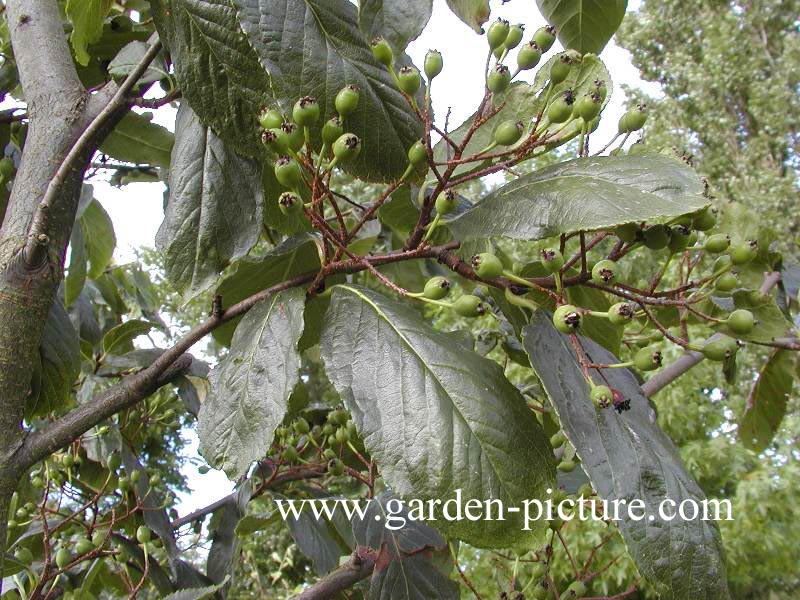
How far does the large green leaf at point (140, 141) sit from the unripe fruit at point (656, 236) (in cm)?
85

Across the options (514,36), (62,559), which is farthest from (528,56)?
(62,559)

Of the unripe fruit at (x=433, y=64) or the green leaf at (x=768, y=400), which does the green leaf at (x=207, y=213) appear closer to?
the unripe fruit at (x=433, y=64)

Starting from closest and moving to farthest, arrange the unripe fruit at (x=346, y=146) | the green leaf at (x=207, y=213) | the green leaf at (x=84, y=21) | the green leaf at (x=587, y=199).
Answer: the green leaf at (x=587, y=199)
the unripe fruit at (x=346, y=146)
the green leaf at (x=207, y=213)
the green leaf at (x=84, y=21)

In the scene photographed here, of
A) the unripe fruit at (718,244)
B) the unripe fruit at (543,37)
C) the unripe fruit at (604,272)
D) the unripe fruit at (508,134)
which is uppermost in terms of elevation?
the unripe fruit at (543,37)

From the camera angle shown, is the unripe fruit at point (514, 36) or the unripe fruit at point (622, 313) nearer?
the unripe fruit at point (622, 313)

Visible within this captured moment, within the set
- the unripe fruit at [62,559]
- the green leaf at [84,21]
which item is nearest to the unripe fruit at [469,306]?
the green leaf at [84,21]

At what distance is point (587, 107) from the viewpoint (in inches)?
29.4

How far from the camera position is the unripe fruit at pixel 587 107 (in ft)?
2.45

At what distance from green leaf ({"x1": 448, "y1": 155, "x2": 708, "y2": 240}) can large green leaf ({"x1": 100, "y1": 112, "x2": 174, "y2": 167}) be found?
26.8 inches

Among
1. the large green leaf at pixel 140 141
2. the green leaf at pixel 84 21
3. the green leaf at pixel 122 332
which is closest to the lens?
the green leaf at pixel 84 21

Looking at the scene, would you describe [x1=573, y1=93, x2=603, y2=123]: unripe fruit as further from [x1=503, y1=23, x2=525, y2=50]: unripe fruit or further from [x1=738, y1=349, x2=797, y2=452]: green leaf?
[x1=738, y1=349, x2=797, y2=452]: green leaf

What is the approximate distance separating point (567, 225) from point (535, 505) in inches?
11.3

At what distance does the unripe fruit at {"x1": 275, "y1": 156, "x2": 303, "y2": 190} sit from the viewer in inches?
29.7

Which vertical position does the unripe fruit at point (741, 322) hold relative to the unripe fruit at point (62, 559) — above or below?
above
